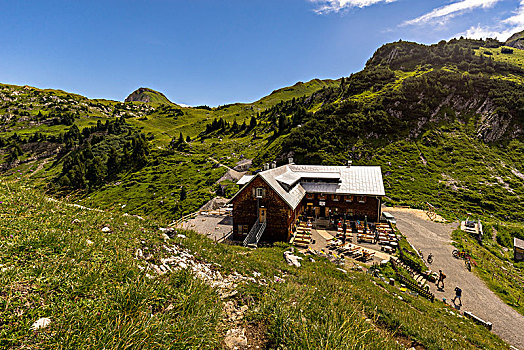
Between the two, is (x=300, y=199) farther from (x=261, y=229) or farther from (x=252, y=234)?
(x=252, y=234)

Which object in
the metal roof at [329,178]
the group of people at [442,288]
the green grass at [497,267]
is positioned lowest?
the green grass at [497,267]

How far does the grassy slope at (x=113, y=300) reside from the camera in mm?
3479

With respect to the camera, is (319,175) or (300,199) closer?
(300,199)

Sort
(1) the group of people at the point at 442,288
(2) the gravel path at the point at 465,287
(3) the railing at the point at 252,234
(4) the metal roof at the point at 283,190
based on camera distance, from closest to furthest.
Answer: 1. (2) the gravel path at the point at 465,287
2. (1) the group of people at the point at 442,288
3. (3) the railing at the point at 252,234
4. (4) the metal roof at the point at 283,190

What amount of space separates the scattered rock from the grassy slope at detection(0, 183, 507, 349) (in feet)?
0.30

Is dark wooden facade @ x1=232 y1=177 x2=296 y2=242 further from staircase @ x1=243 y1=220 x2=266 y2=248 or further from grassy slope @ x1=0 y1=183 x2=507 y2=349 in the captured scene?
grassy slope @ x1=0 y1=183 x2=507 y2=349

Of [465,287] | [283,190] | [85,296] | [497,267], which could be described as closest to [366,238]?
[465,287]

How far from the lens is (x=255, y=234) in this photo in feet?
87.4

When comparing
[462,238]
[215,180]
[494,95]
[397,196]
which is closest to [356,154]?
[397,196]

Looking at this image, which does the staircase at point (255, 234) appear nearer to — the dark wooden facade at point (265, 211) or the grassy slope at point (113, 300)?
the dark wooden facade at point (265, 211)

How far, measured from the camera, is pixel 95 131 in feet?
402

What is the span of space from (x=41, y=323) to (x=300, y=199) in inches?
1224

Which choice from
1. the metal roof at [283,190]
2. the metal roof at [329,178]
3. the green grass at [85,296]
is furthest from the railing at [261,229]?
the green grass at [85,296]

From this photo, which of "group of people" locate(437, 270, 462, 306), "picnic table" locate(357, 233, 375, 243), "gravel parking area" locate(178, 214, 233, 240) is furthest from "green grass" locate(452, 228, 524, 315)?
"gravel parking area" locate(178, 214, 233, 240)
